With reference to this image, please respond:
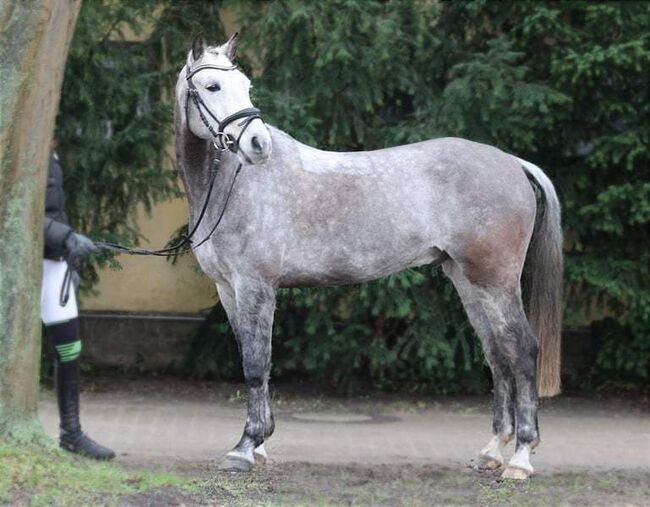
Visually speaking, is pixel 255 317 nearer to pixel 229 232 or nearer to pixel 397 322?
pixel 229 232

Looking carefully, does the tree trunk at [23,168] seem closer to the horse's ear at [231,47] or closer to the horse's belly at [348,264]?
the horse's ear at [231,47]

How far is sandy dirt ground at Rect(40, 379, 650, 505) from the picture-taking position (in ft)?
20.9

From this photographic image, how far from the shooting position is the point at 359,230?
6.41 meters

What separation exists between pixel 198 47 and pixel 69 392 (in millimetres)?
2102

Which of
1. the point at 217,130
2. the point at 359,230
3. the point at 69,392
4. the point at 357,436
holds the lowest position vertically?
the point at 357,436

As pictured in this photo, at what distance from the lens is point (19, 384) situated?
18.6 ft

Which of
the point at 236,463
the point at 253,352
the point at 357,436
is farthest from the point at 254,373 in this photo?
the point at 357,436

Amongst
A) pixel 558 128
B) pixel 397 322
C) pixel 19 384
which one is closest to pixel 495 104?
pixel 558 128

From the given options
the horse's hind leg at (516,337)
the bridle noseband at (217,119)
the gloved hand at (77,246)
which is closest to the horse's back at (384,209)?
the horse's hind leg at (516,337)

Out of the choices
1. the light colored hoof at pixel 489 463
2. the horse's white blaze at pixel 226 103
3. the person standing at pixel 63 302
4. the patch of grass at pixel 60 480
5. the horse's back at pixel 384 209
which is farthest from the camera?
the light colored hoof at pixel 489 463

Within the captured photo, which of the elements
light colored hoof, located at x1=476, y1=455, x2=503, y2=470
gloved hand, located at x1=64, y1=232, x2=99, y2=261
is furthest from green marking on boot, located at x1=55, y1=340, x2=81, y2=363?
light colored hoof, located at x1=476, y1=455, x2=503, y2=470

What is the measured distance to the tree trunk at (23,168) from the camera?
5.45 metres

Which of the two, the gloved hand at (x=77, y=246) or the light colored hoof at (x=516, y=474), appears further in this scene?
the light colored hoof at (x=516, y=474)

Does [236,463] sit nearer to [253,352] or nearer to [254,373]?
[254,373]
